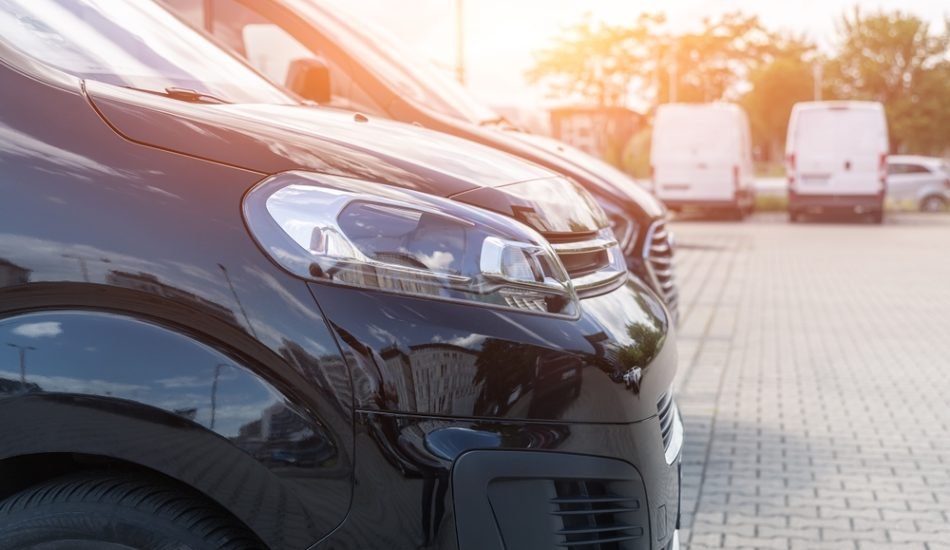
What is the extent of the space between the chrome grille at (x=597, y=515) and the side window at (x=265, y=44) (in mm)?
3738

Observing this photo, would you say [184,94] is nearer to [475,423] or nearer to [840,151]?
[475,423]

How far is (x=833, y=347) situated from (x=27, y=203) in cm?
714

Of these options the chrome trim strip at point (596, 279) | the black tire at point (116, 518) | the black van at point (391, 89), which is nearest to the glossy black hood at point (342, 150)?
the chrome trim strip at point (596, 279)

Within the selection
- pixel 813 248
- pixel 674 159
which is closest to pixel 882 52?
pixel 674 159

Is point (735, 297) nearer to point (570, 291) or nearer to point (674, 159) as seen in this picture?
point (570, 291)

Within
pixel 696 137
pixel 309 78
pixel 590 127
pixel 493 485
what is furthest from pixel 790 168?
pixel 590 127

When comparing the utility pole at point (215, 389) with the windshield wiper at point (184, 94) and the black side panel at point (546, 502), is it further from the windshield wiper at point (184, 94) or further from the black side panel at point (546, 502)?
the windshield wiper at point (184, 94)

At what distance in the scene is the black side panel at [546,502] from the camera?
204 cm

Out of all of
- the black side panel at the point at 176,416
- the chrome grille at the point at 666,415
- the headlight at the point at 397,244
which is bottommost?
the chrome grille at the point at 666,415

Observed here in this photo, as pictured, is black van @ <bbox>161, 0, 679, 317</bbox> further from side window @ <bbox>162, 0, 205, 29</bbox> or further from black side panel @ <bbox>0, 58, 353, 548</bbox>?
black side panel @ <bbox>0, 58, 353, 548</bbox>

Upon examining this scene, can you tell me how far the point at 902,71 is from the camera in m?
53.7

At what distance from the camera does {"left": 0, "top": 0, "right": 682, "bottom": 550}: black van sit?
201 centimetres

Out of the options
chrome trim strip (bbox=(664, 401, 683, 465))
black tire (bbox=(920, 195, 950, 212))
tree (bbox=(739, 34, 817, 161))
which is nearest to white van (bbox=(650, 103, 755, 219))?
black tire (bbox=(920, 195, 950, 212))

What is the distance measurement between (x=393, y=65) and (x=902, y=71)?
51828 mm
